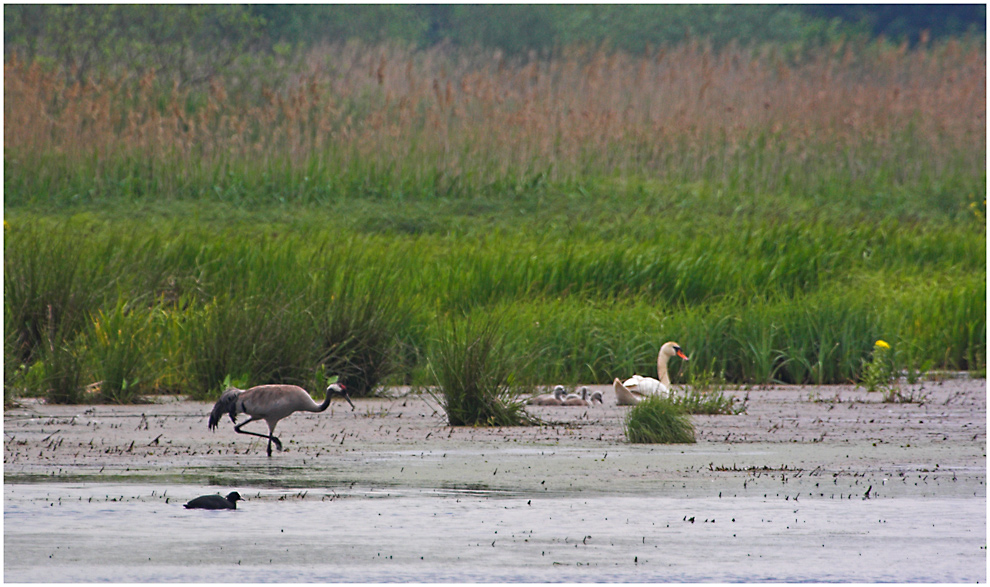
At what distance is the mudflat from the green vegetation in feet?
4.64

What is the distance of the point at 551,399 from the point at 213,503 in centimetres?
509

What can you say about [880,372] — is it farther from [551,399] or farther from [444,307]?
[444,307]

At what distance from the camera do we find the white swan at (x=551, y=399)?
11.3 metres

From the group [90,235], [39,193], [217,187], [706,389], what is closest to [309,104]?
[217,187]

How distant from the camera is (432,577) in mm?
5195

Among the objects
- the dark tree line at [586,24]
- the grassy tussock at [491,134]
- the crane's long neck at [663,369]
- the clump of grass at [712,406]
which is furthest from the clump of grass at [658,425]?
the dark tree line at [586,24]

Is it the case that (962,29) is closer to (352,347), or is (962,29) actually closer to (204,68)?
(204,68)

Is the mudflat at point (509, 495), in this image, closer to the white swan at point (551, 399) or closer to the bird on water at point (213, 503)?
the bird on water at point (213, 503)

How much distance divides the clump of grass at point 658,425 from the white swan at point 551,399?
6.82 ft

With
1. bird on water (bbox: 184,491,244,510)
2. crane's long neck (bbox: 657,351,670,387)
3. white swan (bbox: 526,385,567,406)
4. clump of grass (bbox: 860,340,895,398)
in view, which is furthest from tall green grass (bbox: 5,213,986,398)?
bird on water (bbox: 184,491,244,510)

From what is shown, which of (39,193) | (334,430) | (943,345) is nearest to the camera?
(334,430)

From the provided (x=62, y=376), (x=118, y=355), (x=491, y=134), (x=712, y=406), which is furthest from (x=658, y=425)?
(x=491, y=134)

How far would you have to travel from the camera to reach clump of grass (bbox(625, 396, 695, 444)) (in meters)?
9.08

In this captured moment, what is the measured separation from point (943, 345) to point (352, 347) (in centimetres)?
571
